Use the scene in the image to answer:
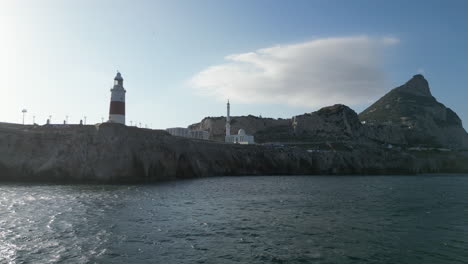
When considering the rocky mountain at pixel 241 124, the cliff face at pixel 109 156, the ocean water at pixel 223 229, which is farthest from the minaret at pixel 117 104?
the rocky mountain at pixel 241 124

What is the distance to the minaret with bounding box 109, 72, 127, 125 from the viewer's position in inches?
3211

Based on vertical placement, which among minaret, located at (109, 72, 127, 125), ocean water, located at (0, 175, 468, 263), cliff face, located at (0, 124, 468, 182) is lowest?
ocean water, located at (0, 175, 468, 263)

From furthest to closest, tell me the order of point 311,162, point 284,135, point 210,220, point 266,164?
point 284,135 → point 311,162 → point 266,164 → point 210,220

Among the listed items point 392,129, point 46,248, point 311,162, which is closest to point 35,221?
point 46,248

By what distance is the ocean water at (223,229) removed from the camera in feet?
71.9

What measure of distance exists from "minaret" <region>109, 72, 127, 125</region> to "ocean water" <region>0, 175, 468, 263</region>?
35.6 metres

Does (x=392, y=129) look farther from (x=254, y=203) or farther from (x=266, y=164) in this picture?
(x=254, y=203)

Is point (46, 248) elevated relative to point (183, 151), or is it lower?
lower

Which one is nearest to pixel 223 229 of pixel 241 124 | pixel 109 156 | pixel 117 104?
pixel 109 156

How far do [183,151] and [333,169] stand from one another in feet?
167

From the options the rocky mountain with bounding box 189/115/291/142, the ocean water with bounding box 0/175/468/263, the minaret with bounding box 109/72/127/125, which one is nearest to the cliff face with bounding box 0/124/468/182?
the minaret with bounding box 109/72/127/125

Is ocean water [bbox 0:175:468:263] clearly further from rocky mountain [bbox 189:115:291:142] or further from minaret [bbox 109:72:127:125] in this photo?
rocky mountain [bbox 189:115:291:142]

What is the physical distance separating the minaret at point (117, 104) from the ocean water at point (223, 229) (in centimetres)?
3564

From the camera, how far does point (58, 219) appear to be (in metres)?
31.0
